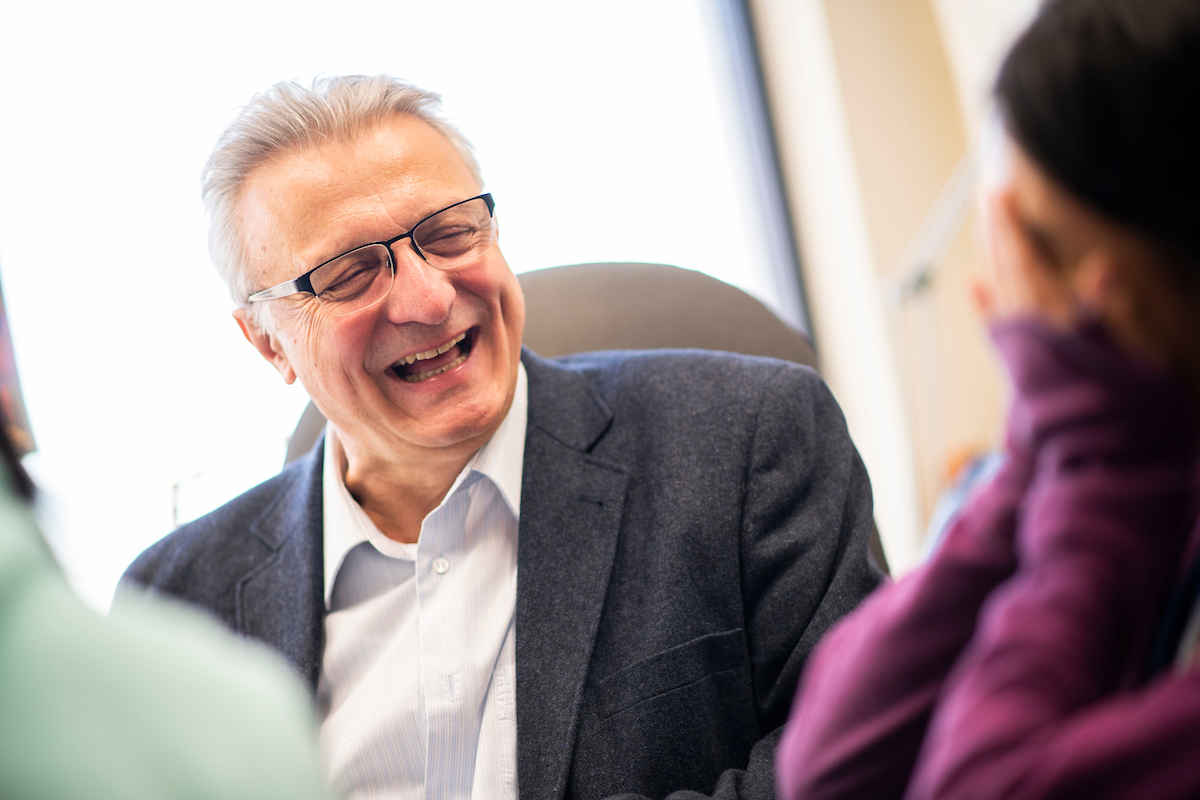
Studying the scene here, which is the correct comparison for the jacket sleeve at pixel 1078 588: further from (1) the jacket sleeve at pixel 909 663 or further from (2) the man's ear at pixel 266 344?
(2) the man's ear at pixel 266 344

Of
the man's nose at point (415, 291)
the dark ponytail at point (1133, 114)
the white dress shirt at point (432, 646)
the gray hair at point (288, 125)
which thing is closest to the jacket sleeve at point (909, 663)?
the dark ponytail at point (1133, 114)

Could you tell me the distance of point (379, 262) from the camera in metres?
1.08

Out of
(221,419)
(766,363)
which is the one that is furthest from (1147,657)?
(221,419)

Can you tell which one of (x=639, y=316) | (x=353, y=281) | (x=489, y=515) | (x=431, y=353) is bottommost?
(x=489, y=515)

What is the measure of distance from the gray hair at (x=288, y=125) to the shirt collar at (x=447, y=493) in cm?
29

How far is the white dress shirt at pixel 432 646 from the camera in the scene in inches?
39.6

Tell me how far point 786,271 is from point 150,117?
5.92 feet

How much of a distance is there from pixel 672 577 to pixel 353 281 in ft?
1.74

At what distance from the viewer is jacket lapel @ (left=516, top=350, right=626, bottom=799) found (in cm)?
96

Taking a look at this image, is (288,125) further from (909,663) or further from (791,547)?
(909,663)

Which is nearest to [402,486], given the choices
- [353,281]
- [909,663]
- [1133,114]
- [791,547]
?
[353,281]

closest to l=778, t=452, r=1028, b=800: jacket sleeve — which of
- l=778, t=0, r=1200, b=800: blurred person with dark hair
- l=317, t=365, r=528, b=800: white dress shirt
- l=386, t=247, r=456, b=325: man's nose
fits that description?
l=778, t=0, r=1200, b=800: blurred person with dark hair

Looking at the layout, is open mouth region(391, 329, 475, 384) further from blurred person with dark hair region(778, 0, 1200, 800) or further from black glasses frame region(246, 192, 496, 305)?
blurred person with dark hair region(778, 0, 1200, 800)

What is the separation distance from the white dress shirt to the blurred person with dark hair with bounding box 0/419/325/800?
640mm
